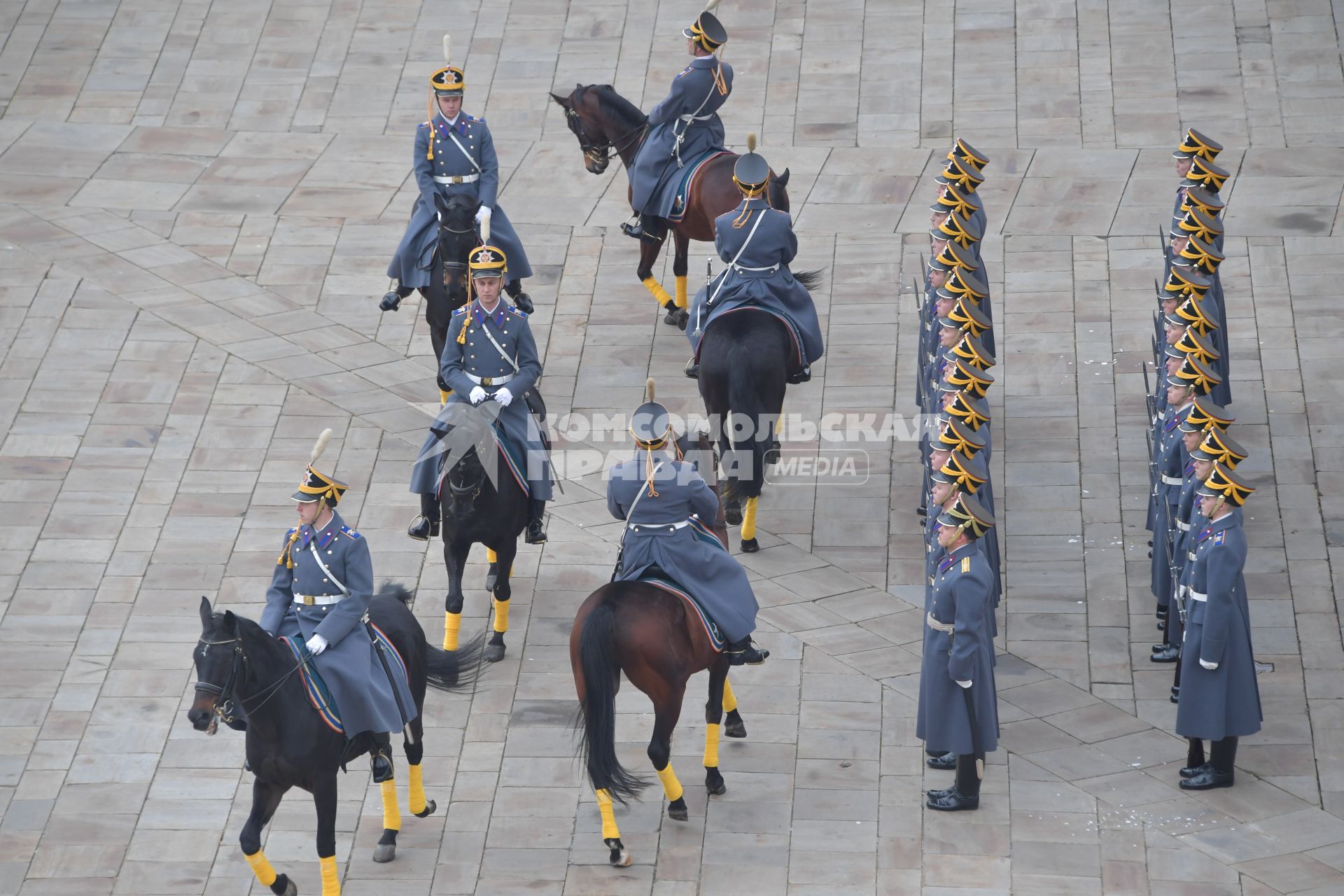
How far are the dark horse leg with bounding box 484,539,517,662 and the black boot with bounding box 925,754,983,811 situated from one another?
335 cm

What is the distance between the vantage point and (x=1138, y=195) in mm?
19578

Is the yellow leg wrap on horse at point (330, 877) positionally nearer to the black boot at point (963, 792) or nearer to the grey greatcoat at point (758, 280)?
the black boot at point (963, 792)

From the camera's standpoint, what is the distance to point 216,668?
1033 centimetres

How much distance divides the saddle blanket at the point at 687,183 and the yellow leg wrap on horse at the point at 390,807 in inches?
276

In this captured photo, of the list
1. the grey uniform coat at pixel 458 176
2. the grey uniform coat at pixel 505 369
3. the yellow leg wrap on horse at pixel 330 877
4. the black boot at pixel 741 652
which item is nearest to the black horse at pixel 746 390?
the grey uniform coat at pixel 505 369

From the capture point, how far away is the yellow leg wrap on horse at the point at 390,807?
1188cm

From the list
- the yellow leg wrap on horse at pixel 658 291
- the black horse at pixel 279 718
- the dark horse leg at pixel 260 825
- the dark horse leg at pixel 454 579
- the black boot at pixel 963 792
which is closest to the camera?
the black horse at pixel 279 718

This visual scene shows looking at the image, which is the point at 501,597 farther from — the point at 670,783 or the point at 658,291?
the point at 658,291

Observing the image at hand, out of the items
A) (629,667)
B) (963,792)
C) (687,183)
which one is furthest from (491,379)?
(963,792)

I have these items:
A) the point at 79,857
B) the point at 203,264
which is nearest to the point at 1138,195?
the point at 203,264

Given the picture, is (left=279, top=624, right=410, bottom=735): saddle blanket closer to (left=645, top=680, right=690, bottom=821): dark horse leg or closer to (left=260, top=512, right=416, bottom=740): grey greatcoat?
(left=260, top=512, right=416, bottom=740): grey greatcoat

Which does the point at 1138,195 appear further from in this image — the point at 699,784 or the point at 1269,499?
the point at 699,784

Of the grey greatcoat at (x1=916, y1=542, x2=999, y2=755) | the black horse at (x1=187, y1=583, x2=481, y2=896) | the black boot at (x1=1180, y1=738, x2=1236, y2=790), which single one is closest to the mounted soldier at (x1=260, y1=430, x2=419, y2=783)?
the black horse at (x1=187, y1=583, x2=481, y2=896)

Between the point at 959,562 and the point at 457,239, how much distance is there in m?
5.34
